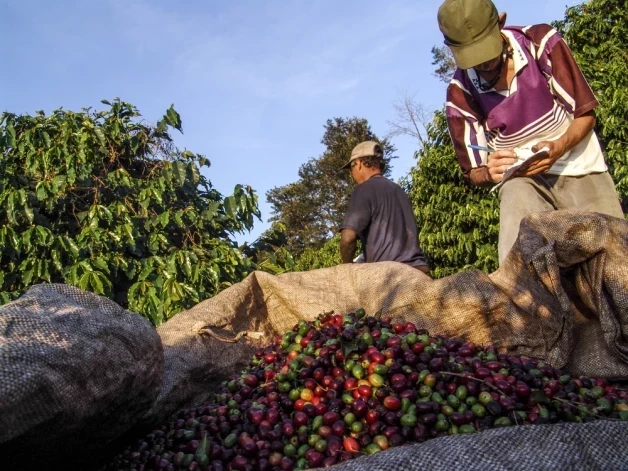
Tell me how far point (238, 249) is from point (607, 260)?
4.37m

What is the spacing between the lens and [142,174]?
6.72 meters

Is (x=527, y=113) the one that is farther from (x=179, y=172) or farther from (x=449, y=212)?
(x=449, y=212)

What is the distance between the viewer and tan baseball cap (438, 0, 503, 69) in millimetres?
2408

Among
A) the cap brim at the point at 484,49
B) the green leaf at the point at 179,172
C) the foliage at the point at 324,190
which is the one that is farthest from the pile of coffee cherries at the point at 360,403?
the foliage at the point at 324,190

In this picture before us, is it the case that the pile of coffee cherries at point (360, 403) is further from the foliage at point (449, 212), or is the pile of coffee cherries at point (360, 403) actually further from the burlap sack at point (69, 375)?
the foliage at point (449, 212)

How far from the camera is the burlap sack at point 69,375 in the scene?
1.29 m

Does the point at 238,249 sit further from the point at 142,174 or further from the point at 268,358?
the point at 268,358

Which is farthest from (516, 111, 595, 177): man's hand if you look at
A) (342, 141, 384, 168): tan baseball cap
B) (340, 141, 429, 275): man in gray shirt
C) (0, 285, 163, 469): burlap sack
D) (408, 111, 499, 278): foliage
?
(408, 111, 499, 278): foliage

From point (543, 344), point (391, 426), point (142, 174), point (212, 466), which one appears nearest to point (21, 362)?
point (212, 466)

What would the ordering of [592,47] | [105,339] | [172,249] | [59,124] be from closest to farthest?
[105,339], [172,249], [59,124], [592,47]

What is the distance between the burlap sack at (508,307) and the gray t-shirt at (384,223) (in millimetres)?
1705

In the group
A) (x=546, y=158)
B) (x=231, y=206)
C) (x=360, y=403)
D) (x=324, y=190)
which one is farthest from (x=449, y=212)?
(x=324, y=190)

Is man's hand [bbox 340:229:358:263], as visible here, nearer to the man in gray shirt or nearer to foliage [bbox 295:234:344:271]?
the man in gray shirt

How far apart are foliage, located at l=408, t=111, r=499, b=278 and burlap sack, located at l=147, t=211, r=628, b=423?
16.7 feet
